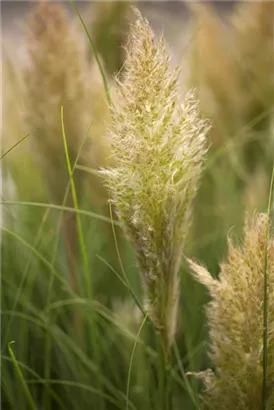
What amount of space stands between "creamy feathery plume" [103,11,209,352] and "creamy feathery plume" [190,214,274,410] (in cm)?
5

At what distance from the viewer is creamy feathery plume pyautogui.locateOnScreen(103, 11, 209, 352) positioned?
1.58ft

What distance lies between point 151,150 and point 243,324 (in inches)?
6.1

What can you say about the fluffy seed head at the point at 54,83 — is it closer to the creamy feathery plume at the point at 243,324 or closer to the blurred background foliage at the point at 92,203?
the blurred background foliage at the point at 92,203

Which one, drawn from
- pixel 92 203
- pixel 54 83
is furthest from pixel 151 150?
pixel 92 203

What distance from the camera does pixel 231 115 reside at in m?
1.19

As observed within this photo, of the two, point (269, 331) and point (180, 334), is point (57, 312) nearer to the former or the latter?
point (180, 334)

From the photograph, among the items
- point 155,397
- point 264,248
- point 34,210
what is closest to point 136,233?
point 264,248

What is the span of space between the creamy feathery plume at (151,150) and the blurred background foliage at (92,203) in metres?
0.10

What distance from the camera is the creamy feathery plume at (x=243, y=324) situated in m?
0.51

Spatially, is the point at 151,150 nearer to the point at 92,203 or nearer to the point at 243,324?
the point at 243,324

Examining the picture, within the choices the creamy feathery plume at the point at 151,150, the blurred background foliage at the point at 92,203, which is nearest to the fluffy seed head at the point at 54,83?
the blurred background foliage at the point at 92,203

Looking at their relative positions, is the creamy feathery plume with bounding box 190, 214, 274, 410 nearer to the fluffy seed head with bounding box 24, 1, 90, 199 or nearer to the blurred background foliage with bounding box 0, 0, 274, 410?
the blurred background foliage with bounding box 0, 0, 274, 410

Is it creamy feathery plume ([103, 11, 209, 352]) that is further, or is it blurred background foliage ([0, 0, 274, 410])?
blurred background foliage ([0, 0, 274, 410])

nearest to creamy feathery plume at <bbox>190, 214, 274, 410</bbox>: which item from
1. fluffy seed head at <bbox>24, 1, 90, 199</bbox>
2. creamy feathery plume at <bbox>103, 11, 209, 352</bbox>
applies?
creamy feathery plume at <bbox>103, 11, 209, 352</bbox>
